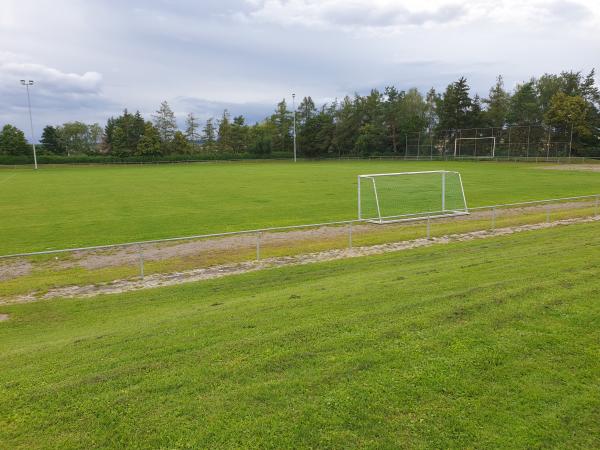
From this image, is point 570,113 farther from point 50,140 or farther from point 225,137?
point 50,140

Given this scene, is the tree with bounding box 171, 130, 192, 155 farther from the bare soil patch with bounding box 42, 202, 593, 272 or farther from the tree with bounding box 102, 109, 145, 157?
the bare soil patch with bounding box 42, 202, 593, 272

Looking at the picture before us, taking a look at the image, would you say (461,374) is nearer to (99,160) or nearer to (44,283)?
(44,283)

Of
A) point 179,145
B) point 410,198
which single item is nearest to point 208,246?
point 410,198

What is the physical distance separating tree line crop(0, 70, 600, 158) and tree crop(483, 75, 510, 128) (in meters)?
0.19

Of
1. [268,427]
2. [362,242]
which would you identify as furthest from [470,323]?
[362,242]

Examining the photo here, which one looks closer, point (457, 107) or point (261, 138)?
point (457, 107)

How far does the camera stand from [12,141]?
3593 inches

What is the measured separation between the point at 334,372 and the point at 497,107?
322 ft

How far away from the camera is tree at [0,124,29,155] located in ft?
299

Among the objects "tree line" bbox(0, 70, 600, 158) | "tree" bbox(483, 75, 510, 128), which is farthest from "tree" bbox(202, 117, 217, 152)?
"tree" bbox(483, 75, 510, 128)

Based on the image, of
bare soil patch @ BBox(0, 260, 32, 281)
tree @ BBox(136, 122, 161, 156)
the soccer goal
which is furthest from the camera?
tree @ BBox(136, 122, 161, 156)

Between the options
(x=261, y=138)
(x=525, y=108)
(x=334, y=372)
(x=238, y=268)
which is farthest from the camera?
(x=261, y=138)

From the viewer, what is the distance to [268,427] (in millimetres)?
4297

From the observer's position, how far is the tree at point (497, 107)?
295 feet
